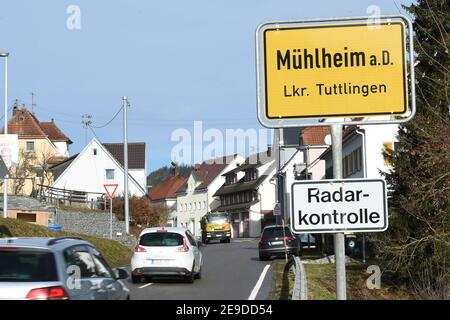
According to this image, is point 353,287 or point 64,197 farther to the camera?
point 64,197

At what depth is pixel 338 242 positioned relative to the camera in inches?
210

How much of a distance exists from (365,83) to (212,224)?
61.2 meters

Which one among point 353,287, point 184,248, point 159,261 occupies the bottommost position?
point 353,287

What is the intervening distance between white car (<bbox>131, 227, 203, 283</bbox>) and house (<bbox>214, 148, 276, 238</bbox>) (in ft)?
234

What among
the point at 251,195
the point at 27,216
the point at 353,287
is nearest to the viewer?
the point at 353,287

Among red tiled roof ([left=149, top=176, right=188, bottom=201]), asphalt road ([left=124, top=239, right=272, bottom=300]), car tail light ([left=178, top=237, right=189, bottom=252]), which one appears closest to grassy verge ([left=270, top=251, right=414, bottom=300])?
asphalt road ([left=124, top=239, right=272, bottom=300])

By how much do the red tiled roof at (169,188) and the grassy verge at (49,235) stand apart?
9844 cm

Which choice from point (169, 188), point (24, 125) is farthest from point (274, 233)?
point (169, 188)

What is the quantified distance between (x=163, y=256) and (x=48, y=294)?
14.7 metres

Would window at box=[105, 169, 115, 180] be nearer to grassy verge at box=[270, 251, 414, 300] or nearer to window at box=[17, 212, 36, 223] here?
window at box=[17, 212, 36, 223]

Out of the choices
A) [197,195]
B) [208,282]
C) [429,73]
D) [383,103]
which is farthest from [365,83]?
[197,195]

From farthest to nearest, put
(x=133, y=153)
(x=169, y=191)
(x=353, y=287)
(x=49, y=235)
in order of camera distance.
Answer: (x=169, y=191), (x=133, y=153), (x=49, y=235), (x=353, y=287)

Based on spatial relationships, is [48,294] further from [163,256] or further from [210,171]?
[210,171]
